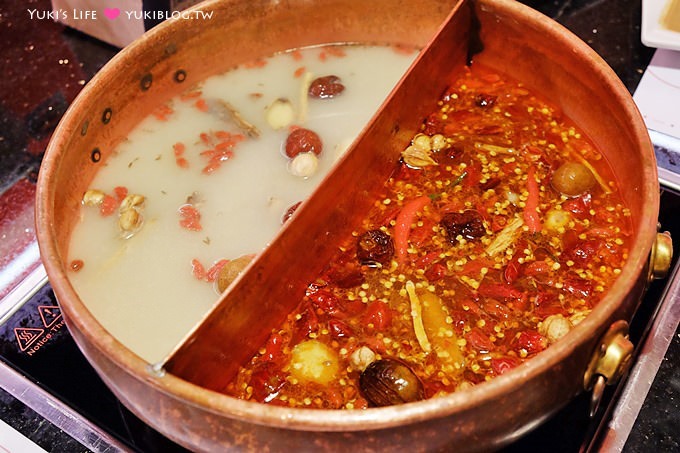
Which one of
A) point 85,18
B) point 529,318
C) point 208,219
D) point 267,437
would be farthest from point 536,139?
point 85,18

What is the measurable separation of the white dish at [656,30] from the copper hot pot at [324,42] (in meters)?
0.62

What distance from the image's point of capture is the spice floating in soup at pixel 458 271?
1.51 metres

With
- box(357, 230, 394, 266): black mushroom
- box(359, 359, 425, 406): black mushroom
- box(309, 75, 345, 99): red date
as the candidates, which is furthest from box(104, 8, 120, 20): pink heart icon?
box(359, 359, 425, 406): black mushroom

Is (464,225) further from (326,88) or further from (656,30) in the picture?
(656,30)

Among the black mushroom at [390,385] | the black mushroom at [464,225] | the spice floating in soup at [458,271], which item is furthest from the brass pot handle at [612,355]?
the black mushroom at [464,225]

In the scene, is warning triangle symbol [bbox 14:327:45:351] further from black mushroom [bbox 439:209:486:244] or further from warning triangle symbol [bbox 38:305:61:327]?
black mushroom [bbox 439:209:486:244]

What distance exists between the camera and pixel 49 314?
1839mm

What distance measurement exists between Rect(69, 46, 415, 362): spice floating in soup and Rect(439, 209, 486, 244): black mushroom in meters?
0.41

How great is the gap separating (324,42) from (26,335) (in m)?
1.24

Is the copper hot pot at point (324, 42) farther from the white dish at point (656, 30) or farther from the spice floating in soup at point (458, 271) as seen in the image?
the white dish at point (656, 30)

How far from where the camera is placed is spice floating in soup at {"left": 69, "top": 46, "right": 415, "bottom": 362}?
5.64ft

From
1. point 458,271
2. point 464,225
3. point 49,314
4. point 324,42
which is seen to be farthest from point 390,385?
point 324,42

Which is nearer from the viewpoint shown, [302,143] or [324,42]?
[302,143]

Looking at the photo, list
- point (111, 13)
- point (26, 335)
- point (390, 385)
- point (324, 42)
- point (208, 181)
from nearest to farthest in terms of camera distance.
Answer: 1. point (390, 385)
2. point (26, 335)
3. point (208, 181)
4. point (324, 42)
5. point (111, 13)
